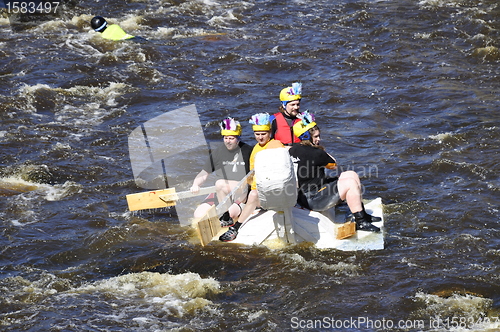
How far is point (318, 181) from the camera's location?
8.59 m

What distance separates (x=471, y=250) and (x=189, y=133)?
22.0 ft

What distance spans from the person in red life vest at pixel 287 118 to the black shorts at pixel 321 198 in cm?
83

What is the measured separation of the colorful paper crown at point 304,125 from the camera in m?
8.56

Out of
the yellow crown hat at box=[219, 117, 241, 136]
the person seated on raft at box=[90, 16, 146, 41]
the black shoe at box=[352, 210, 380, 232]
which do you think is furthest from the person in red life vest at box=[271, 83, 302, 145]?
the person seated on raft at box=[90, 16, 146, 41]

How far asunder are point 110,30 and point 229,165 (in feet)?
35.0

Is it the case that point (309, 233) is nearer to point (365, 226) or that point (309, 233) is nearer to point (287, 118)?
point (365, 226)

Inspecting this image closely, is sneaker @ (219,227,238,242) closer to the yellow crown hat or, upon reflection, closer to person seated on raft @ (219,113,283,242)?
person seated on raft @ (219,113,283,242)

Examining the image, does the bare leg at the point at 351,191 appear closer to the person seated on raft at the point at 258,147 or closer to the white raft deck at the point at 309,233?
the white raft deck at the point at 309,233

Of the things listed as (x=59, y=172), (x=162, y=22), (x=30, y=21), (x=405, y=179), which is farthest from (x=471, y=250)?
(x=30, y=21)

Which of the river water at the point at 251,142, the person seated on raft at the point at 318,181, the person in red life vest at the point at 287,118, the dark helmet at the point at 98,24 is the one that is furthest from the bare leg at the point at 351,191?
the dark helmet at the point at 98,24

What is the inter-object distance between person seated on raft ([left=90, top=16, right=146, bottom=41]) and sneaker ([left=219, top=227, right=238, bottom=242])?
1104 cm

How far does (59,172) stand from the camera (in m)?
11.5

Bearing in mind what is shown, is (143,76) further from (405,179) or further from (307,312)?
→ (307,312)

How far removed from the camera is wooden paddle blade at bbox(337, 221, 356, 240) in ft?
27.4
